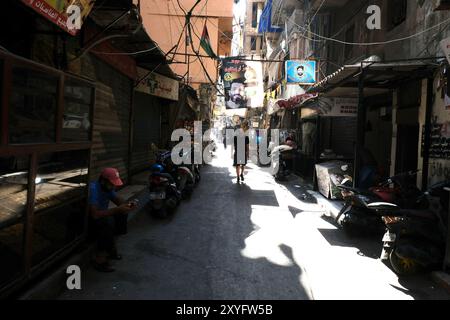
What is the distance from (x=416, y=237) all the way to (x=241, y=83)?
13423mm

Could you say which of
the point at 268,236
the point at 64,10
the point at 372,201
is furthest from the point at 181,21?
the point at 372,201

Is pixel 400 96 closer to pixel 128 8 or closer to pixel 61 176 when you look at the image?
pixel 128 8

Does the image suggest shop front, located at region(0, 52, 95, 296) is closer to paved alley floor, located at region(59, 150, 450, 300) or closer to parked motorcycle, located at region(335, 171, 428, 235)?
paved alley floor, located at region(59, 150, 450, 300)

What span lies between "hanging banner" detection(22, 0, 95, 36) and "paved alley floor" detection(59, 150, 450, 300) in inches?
124

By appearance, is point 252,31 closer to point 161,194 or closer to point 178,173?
point 178,173

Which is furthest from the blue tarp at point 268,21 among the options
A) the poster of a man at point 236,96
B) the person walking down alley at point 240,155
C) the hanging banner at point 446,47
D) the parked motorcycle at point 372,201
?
the hanging banner at point 446,47

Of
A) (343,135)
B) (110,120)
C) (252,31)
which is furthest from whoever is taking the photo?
(252,31)

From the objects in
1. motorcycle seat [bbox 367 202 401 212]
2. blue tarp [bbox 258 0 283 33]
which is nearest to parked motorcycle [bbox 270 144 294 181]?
motorcycle seat [bbox 367 202 401 212]

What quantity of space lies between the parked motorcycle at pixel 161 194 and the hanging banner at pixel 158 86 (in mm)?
4311

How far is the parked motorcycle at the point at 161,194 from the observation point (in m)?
7.70

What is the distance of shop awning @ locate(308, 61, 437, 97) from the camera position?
7047 millimetres

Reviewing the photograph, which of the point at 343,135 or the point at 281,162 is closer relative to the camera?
the point at 343,135

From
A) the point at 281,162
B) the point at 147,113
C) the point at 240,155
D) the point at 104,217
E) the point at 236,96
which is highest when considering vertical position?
the point at 236,96

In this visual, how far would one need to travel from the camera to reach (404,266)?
16.4ft
